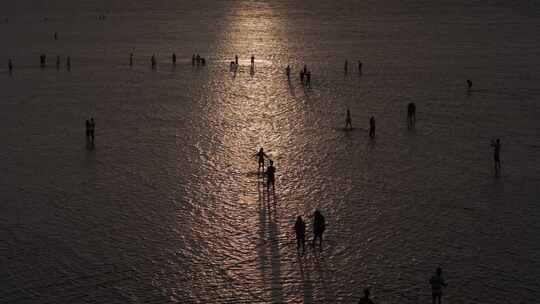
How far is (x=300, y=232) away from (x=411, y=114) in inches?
726

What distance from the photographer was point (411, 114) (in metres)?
37.3

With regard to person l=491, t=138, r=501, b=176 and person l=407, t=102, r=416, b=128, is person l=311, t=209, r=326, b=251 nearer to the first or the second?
person l=491, t=138, r=501, b=176

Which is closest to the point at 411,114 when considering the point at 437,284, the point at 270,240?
the point at 270,240

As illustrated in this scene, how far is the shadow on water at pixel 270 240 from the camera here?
1883cm

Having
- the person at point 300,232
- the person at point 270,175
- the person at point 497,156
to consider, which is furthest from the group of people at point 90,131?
the person at point 497,156

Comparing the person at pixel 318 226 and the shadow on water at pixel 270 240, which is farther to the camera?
the person at pixel 318 226

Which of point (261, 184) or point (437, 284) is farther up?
point (261, 184)

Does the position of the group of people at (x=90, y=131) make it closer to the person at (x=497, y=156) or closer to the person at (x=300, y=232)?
the person at (x=300, y=232)

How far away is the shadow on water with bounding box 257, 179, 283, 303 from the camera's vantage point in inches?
741

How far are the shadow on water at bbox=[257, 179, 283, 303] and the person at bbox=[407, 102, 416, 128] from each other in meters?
12.7

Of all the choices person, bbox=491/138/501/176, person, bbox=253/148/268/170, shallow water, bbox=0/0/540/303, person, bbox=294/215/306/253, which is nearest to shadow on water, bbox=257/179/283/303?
shallow water, bbox=0/0/540/303

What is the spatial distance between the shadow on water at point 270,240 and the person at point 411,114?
12.7 m

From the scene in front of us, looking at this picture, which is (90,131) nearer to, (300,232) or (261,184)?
(261,184)

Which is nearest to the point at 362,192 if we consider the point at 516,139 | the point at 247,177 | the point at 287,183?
the point at 287,183
